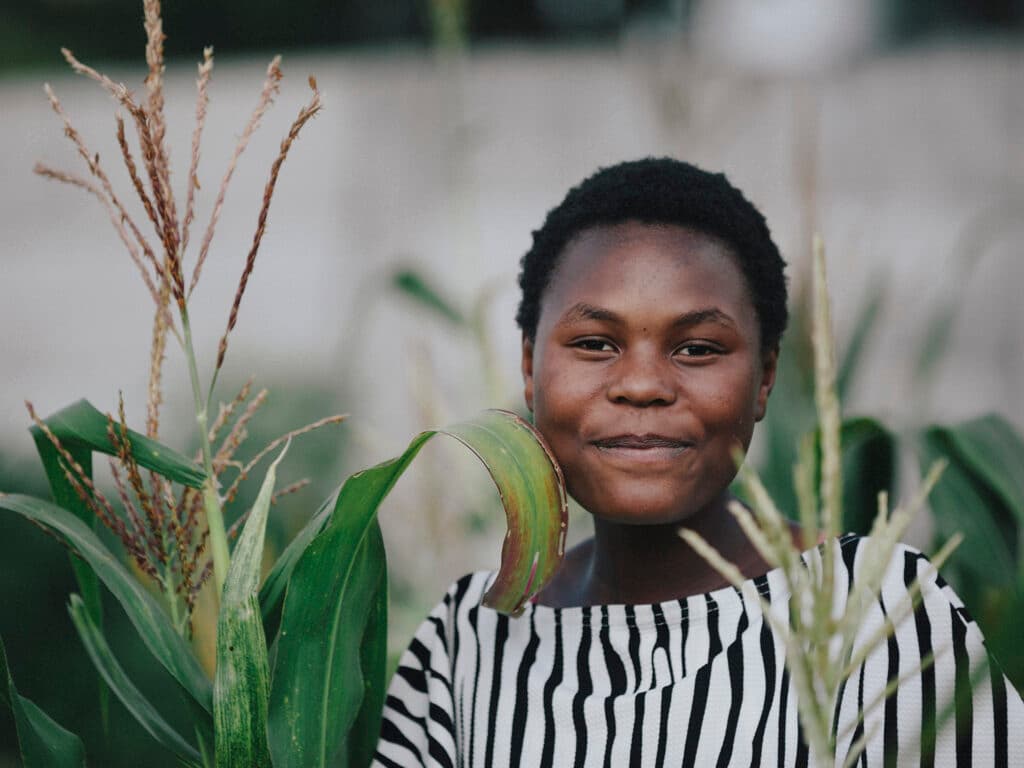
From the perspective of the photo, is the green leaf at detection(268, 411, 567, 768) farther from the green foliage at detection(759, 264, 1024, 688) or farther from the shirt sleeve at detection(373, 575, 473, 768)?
the green foliage at detection(759, 264, 1024, 688)

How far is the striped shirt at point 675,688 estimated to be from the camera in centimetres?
94

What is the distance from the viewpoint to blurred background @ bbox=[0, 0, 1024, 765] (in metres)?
3.45

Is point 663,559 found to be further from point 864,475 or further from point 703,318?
point 864,475

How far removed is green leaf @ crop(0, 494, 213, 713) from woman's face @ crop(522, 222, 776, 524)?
0.36 meters

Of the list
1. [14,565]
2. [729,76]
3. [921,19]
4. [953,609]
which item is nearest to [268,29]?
[729,76]

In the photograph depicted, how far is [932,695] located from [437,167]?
10.3ft

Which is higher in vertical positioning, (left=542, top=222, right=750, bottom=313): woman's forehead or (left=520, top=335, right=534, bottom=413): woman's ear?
(left=542, top=222, right=750, bottom=313): woman's forehead

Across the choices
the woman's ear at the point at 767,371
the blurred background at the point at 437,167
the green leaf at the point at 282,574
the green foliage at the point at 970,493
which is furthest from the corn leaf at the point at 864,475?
the blurred background at the point at 437,167

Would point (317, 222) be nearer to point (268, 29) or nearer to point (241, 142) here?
point (268, 29)

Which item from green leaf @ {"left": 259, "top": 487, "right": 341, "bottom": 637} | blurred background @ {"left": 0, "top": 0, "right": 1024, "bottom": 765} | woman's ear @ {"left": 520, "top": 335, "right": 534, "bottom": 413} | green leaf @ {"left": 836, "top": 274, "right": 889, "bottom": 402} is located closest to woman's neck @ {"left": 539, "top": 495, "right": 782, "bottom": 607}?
woman's ear @ {"left": 520, "top": 335, "right": 534, "bottom": 413}

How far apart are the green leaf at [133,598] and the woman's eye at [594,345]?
16.8 inches

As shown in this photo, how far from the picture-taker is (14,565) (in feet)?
7.59

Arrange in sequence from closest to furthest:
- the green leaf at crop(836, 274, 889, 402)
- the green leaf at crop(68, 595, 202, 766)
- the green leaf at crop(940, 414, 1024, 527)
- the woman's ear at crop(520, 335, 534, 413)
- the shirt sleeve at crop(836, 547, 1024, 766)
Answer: the shirt sleeve at crop(836, 547, 1024, 766)
the green leaf at crop(68, 595, 202, 766)
the woman's ear at crop(520, 335, 534, 413)
the green leaf at crop(940, 414, 1024, 527)
the green leaf at crop(836, 274, 889, 402)

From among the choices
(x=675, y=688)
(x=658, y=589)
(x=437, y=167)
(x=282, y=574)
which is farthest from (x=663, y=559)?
(x=437, y=167)
